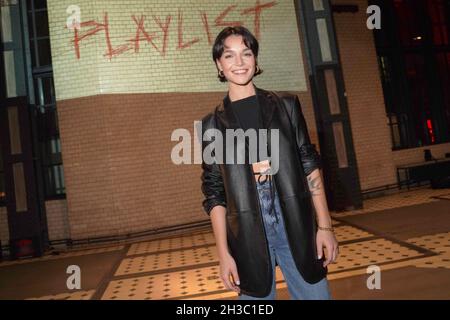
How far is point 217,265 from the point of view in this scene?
13.5 ft

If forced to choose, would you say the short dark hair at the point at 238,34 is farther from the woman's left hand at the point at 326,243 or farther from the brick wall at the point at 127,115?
the brick wall at the point at 127,115

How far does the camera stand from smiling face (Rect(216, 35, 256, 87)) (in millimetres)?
1562

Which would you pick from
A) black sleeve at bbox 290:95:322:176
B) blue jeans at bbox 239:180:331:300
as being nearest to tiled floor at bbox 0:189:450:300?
blue jeans at bbox 239:180:331:300

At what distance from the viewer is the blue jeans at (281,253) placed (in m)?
1.47

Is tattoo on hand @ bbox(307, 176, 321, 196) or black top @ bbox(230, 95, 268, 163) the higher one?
black top @ bbox(230, 95, 268, 163)

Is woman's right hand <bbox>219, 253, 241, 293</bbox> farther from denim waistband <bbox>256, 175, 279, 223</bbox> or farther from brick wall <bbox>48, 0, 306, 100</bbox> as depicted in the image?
brick wall <bbox>48, 0, 306, 100</bbox>

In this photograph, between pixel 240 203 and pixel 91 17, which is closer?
pixel 240 203

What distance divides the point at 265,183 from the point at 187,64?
17.2 ft

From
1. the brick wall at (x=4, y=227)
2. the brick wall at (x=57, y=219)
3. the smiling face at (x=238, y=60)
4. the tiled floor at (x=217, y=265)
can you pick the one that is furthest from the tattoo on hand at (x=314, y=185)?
the brick wall at (x=4, y=227)

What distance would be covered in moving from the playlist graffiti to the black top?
505 cm

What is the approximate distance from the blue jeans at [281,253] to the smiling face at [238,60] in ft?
1.57
